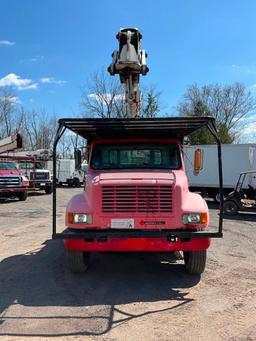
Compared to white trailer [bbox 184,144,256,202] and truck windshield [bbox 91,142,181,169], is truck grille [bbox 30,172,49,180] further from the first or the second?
truck windshield [bbox 91,142,181,169]

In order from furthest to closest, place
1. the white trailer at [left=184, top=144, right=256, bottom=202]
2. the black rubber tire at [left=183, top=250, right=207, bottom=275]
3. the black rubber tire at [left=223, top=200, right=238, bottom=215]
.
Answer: the white trailer at [left=184, top=144, right=256, bottom=202], the black rubber tire at [left=223, top=200, right=238, bottom=215], the black rubber tire at [left=183, top=250, right=207, bottom=275]

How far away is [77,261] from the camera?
7430 millimetres

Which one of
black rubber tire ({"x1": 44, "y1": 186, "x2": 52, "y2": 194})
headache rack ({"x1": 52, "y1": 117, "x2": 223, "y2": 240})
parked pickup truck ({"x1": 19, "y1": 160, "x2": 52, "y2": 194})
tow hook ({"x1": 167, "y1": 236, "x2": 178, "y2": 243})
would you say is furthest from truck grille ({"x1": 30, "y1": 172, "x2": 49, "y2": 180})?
tow hook ({"x1": 167, "y1": 236, "x2": 178, "y2": 243})

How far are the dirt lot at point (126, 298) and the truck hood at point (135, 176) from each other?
1593 millimetres

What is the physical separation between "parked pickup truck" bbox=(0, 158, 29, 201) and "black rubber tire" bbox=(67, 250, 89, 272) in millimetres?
17675

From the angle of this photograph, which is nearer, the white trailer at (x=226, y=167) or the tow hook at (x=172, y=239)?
the tow hook at (x=172, y=239)

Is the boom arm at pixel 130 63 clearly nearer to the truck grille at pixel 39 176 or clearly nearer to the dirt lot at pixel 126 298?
the dirt lot at pixel 126 298

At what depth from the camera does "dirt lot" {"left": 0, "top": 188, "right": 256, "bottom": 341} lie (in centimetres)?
511

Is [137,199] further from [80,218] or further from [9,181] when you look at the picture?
[9,181]

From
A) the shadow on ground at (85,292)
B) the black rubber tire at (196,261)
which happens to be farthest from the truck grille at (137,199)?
the shadow on ground at (85,292)

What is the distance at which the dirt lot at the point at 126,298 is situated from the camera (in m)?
5.11

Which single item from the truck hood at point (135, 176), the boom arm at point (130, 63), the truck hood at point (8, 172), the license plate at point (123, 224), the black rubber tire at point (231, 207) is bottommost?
the black rubber tire at point (231, 207)

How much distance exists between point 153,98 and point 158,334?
167 feet

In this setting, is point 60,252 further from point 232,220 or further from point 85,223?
point 232,220
